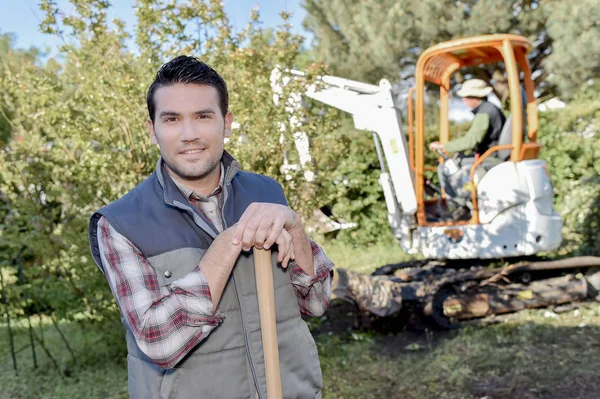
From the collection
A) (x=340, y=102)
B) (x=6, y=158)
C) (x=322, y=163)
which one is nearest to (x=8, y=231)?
(x=6, y=158)

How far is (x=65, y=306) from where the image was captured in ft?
18.1

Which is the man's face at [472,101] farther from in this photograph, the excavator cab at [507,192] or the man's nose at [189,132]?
the man's nose at [189,132]

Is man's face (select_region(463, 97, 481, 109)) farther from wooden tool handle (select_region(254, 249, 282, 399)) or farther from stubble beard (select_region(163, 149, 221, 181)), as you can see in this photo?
wooden tool handle (select_region(254, 249, 282, 399))

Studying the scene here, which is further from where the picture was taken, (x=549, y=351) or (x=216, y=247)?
(x=549, y=351)

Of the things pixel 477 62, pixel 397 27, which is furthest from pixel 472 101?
pixel 397 27

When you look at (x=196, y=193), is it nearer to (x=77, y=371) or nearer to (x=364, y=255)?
(x=77, y=371)

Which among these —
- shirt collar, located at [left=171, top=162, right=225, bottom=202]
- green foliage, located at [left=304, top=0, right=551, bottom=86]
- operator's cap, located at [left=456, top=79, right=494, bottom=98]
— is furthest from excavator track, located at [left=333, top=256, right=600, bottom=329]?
green foliage, located at [left=304, top=0, right=551, bottom=86]

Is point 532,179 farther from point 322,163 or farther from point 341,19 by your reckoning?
point 341,19

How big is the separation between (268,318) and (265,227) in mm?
240

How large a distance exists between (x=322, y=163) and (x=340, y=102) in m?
2.34

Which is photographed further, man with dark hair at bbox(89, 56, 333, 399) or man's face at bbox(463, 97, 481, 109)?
man's face at bbox(463, 97, 481, 109)

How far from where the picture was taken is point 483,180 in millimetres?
6609

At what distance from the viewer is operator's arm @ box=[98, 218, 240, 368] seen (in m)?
1.46

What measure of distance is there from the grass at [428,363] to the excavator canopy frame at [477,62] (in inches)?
54.4
